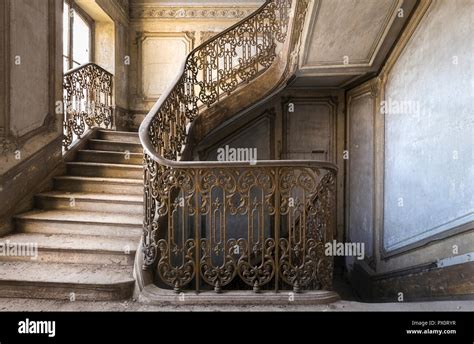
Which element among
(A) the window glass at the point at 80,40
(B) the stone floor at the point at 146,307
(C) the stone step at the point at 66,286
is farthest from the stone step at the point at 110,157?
(A) the window glass at the point at 80,40

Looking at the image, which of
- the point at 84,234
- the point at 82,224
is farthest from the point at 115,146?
the point at 84,234

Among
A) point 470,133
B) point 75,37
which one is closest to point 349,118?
point 470,133

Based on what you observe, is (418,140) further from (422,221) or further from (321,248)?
(321,248)

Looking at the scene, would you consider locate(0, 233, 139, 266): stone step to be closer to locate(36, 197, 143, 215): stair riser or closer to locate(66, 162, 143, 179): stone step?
locate(36, 197, 143, 215): stair riser

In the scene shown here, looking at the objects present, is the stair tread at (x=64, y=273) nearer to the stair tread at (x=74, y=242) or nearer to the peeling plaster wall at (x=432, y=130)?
the stair tread at (x=74, y=242)

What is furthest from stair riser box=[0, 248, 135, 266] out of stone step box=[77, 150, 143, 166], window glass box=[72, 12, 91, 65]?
window glass box=[72, 12, 91, 65]

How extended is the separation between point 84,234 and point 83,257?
12.1 inches

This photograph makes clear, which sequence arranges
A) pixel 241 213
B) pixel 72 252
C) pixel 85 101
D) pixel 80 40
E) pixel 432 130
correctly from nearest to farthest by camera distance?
pixel 241 213, pixel 72 252, pixel 432 130, pixel 85 101, pixel 80 40

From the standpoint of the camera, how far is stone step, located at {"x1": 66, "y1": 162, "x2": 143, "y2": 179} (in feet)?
13.1

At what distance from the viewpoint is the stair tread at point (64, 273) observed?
2508 mm

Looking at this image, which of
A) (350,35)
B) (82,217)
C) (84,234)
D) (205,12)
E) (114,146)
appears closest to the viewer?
(84,234)

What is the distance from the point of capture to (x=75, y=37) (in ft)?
19.3

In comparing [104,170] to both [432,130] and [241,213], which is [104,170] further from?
[432,130]

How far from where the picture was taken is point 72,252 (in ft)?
9.36
